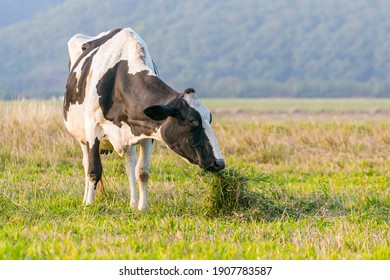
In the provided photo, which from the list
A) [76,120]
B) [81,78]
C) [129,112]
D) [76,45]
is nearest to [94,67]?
[81,78]

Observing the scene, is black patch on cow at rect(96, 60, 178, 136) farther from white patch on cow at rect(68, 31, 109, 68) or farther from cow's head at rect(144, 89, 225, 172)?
white patch on cow at rect(68, 31, 109, 68)

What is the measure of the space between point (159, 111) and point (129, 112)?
0.86m

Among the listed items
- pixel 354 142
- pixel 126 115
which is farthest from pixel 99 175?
pixel 354 142

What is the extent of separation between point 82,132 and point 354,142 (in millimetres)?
8903

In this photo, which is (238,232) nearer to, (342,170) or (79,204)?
(79,204)

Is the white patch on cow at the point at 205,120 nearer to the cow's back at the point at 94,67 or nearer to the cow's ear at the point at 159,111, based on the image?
the cow's ear at the point at 159,111

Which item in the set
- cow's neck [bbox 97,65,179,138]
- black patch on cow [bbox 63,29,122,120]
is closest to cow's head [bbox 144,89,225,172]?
cow's neck [bbox 97,65,179,138]

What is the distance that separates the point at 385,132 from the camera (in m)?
19.0

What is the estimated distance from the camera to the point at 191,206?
30.9 feet

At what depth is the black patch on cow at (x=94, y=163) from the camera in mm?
9805

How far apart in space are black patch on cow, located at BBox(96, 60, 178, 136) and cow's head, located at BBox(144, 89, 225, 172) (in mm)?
321

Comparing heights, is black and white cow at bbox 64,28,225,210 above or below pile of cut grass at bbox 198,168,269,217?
above

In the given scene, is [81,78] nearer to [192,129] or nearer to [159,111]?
[159,111]

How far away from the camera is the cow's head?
8367mm
